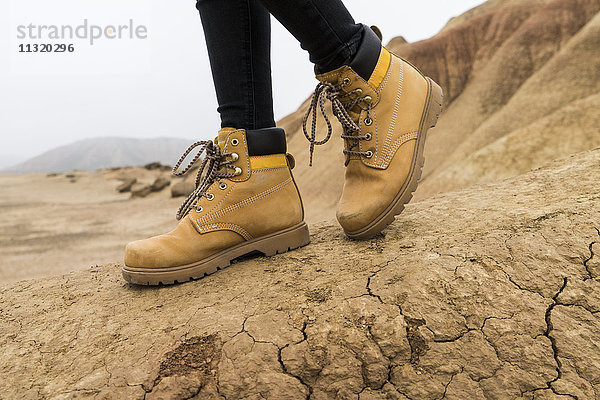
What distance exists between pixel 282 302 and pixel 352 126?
0.56 meters

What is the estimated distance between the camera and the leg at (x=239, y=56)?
42.1 inches

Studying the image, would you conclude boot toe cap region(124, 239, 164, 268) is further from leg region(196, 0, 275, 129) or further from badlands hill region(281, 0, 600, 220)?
badlands hill region(281, 0, 600, 220)

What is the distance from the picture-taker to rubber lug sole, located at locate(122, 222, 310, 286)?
3.57ft

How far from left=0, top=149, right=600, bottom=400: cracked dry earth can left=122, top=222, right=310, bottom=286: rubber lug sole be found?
0.04 meters

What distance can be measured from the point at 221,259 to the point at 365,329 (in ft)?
1.72

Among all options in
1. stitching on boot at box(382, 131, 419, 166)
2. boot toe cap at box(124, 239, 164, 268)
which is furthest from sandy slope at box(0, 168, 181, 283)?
stitching on boot at box(382, 131, 419, 166)

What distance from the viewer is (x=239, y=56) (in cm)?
108

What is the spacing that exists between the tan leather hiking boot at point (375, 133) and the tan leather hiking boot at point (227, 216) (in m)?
0.18

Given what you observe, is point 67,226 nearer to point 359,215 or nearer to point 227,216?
point 227,216

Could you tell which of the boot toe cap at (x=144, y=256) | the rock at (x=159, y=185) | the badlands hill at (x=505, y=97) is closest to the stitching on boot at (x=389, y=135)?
the boot toe cap at (x=144, y=256)

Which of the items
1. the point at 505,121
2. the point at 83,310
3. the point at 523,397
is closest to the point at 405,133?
the point at 523,397

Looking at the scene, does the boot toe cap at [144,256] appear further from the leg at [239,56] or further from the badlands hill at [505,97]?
the badlands hill at [505,97]

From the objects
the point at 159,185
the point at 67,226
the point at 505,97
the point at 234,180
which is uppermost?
the point at 505,97

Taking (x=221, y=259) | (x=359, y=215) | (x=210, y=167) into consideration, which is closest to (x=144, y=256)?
(x=221, y=259)
